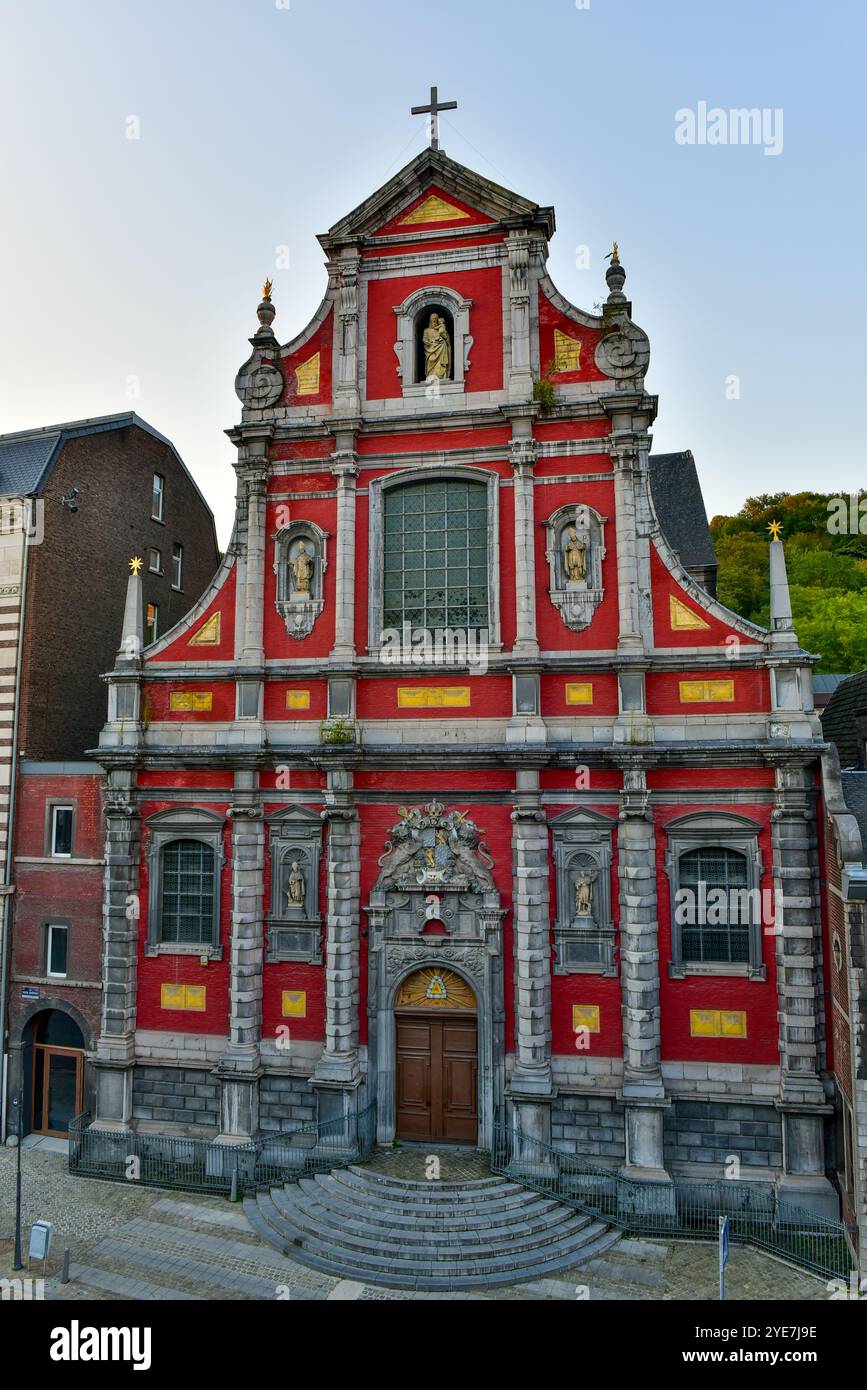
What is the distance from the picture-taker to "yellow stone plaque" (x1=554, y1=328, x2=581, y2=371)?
18.7 meters

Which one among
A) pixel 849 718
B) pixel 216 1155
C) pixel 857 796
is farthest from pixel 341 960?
pixel 849 718

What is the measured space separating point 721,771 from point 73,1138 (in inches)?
602

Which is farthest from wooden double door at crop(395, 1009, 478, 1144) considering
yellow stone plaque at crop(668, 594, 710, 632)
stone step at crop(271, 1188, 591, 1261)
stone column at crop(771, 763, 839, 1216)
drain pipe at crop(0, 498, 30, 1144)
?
drain pipe at crop(0, 498, 30, 1144)

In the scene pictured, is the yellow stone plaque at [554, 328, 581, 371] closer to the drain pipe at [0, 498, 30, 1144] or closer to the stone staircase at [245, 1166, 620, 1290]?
the drain pipe at [0, 498, 30, 1144]

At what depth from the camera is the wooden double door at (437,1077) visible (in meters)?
17.7

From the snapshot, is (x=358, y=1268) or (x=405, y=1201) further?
(x=405, y=1201)

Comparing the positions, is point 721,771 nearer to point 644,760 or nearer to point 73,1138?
point 644,760

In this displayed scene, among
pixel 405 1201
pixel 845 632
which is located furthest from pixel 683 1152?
pixel 845 632

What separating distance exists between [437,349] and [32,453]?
36.8ft

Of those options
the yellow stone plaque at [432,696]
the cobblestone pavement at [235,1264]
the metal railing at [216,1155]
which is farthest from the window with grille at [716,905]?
the metal railing at [216,1155]

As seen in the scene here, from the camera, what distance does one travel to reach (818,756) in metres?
16.4

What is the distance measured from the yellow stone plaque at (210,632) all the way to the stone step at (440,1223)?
11275 millimetres

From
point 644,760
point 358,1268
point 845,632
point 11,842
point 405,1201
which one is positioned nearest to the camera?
point 358,1268

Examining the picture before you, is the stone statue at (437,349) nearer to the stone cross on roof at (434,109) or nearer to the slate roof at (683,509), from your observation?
the stone cross on roof at (434,109)
